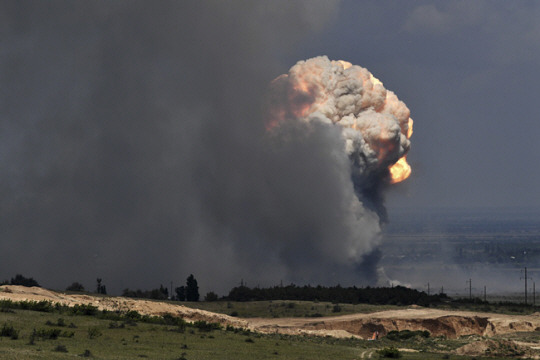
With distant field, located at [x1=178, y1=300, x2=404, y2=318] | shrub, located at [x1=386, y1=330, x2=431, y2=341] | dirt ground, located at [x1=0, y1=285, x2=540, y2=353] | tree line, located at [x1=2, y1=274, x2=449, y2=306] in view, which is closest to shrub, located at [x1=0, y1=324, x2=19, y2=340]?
dirt ground, located at [x1=0, y1=285, x2=540, y2=353]

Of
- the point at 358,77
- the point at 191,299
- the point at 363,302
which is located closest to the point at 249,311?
the point at 363,302

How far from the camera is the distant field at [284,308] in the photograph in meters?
90.1

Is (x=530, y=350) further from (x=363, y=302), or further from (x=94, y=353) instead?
(x=363, y=302)

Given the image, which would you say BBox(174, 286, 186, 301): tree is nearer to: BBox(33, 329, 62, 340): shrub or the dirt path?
the dirt path

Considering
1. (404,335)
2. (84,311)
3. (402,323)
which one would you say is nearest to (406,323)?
(402,323)

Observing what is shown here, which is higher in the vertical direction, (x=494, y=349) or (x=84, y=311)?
(x=84, y=311)

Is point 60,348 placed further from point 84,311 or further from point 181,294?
point 181,294

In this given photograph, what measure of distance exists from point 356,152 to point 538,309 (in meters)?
42.2

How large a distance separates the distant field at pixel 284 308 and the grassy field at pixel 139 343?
112 feet

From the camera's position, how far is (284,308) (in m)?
94.6

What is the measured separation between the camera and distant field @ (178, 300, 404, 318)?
90125 mm

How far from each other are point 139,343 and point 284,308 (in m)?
53.6

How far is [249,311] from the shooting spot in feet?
305

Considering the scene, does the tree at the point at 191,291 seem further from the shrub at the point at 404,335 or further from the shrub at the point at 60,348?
the shrub at the point at 60,348
